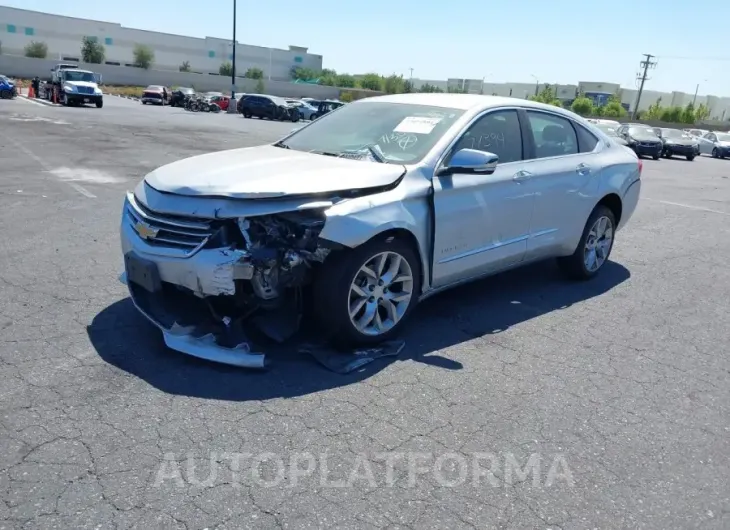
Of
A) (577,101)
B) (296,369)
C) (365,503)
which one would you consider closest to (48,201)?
(296,369)

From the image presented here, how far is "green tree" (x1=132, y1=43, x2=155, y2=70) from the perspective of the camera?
99.7 metres

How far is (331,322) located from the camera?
402cm

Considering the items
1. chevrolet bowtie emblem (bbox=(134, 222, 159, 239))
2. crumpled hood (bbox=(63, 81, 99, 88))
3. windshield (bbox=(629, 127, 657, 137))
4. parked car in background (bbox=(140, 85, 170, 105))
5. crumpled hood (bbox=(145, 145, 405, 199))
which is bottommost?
parked car in background (bbox=(140, 85, 170, 105))

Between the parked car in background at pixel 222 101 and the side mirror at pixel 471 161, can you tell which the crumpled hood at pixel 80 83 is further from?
the side mirror at pixel 471 161

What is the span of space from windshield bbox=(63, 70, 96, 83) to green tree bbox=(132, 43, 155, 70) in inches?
2718

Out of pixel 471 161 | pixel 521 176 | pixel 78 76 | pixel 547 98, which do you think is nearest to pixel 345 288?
pixel 471 161

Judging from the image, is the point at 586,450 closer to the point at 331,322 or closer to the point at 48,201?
the point at 331,322

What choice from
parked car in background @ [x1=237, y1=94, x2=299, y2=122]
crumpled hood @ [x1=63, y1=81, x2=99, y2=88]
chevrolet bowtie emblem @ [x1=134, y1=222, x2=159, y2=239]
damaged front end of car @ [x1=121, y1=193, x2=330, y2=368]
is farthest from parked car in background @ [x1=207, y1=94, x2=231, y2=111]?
damaged front end of car @ [x1=121, y1=193, x2=330, y2=368]

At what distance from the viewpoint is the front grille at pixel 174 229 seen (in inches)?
151

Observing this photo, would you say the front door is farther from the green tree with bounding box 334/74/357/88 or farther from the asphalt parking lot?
the green tree with bounding box 334/74/357/88

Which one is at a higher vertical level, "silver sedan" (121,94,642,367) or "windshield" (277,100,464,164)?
"windshield" (277,100,464,164)

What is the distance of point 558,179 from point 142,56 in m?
106

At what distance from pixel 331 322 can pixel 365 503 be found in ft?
4.79

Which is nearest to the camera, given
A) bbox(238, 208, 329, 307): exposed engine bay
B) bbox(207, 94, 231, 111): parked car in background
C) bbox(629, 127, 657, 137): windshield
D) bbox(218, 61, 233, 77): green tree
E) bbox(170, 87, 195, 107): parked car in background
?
bbox(238, 208, 329, 307): exposed engine bay
